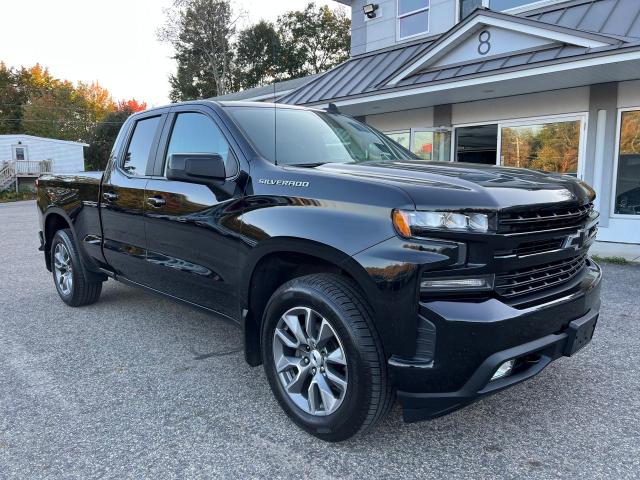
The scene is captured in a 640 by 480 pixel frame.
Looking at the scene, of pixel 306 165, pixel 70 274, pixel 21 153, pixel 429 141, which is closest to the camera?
pixel 306 165

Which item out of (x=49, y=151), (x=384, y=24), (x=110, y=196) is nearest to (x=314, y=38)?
(x=49, y=151)

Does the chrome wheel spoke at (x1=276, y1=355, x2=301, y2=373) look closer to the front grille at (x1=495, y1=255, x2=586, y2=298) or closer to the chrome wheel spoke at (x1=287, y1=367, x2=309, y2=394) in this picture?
the chrome wheel spoke at (x1=287, y1=367, x2=309, y2=394)

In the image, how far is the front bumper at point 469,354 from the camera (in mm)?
2176

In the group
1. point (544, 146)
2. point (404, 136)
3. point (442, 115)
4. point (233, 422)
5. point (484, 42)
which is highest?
point (484, 42)

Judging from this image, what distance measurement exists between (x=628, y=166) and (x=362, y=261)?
8473mm

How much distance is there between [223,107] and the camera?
3.46 m

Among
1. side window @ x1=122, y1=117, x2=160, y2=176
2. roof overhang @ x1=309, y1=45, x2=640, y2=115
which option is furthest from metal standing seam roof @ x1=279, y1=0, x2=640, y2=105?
side window @ x1=122, y1=117, x2=160, y2=176

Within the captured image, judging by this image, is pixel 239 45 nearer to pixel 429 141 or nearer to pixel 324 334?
pixel 429 141

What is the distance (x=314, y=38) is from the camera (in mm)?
42844

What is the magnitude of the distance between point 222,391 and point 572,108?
8.57 m

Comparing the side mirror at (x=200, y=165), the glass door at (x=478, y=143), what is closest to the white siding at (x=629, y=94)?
the glass door at (x=478, y=143)

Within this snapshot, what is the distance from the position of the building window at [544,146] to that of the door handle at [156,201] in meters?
7.39

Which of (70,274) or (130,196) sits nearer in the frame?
(130,196)

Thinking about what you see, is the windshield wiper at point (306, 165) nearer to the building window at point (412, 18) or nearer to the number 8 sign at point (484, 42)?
the number 8 sign at point (484, 42)
